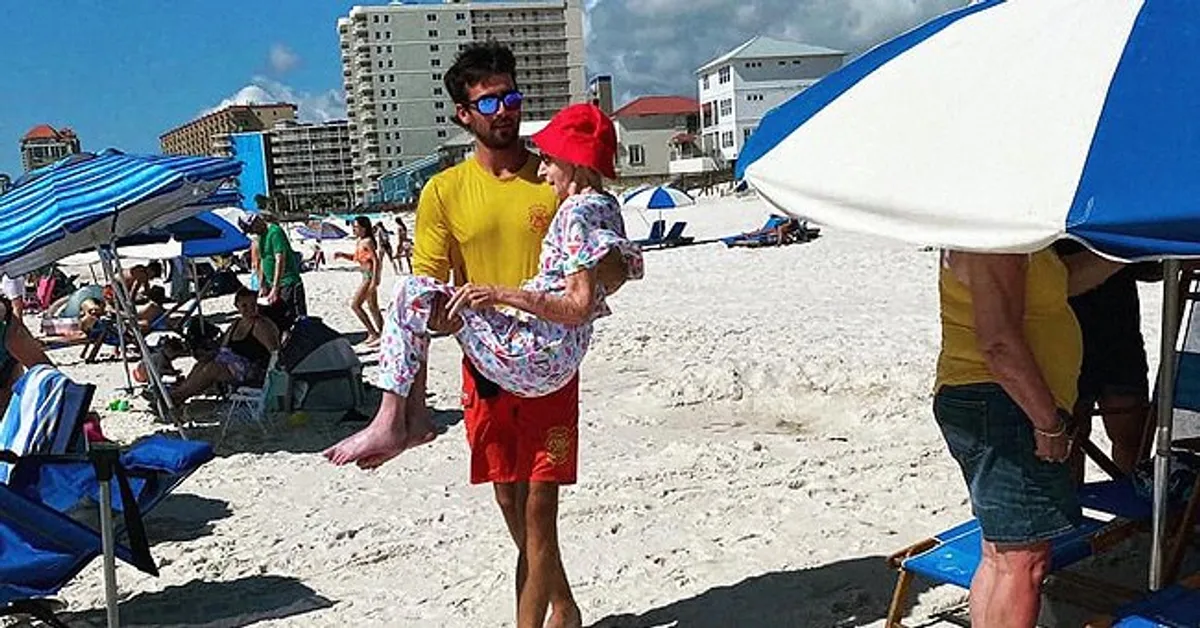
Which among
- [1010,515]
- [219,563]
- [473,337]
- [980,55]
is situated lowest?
[219,563]

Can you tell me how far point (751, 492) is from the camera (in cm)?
541

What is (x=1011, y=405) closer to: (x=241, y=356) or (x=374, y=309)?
(x=241, y=356)

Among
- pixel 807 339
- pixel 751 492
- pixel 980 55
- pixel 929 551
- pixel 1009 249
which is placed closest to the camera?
pixel 1009 249

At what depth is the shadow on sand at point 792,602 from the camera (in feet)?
13.0

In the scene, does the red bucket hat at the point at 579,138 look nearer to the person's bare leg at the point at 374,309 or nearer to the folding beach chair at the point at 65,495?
the folding beach chair at the point at 65,495

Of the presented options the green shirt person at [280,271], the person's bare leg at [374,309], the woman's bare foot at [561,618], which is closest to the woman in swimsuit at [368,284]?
the person's bare leg at [374,309]

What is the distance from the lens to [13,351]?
567cm

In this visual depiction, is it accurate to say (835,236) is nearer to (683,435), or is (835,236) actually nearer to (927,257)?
(927,257)

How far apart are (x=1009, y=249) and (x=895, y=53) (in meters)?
A: 0.91

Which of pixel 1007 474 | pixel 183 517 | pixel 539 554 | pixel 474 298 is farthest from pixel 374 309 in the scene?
pixel 1007 474

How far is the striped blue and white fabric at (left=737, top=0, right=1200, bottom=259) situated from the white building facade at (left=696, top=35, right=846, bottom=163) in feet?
279

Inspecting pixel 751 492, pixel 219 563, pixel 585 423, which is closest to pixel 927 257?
pixel 585 423

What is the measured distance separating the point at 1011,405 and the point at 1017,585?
47cm

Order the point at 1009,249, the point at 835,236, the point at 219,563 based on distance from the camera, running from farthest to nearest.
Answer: the point at 835,236 → the point at 219,563 → the point at 1009,249
